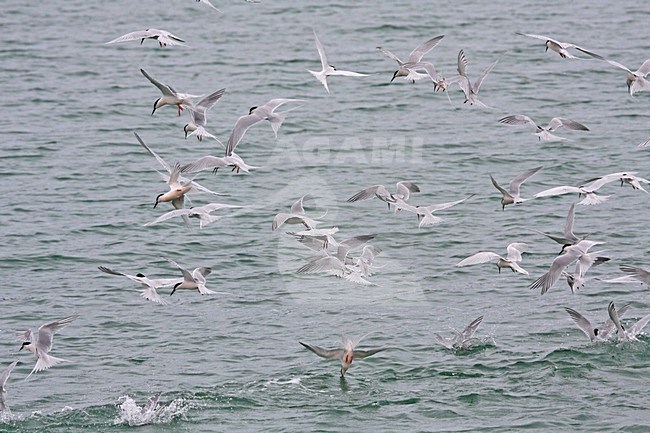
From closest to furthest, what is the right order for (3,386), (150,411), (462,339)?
1. (150,411)
2. (3,386)
3. (462,339)

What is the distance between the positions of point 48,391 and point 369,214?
11938mm

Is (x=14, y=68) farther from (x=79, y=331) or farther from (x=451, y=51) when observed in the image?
(x=79, y=331)

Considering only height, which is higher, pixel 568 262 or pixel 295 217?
pixel 568 262

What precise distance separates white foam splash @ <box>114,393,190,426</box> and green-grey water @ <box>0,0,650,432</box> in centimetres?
5

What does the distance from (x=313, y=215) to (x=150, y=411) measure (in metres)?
11.8

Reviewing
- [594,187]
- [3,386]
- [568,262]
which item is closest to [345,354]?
[568,262]

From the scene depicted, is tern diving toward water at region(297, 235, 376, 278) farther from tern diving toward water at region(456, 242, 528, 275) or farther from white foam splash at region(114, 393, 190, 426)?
white foam splash at region(114, 393, 190, 426)

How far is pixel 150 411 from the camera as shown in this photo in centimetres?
2098

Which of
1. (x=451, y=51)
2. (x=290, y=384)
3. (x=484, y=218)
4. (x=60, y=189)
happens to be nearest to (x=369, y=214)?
(x=484, y=218)

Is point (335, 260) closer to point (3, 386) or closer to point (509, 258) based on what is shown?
point (509, 258)

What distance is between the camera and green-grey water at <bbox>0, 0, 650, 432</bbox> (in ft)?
71.5

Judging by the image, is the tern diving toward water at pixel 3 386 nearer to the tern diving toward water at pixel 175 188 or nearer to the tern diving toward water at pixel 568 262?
the tern diving toward water at pixel 175 188

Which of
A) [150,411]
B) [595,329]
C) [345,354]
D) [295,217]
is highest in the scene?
[295,217]

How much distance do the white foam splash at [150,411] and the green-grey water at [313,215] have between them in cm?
5
